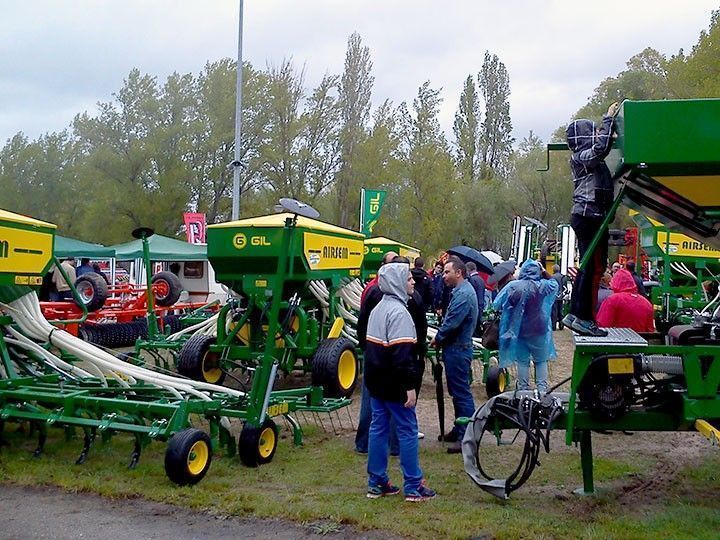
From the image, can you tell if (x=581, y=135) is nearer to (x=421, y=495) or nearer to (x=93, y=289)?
(x=421, y=495)

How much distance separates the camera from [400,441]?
18.4ft

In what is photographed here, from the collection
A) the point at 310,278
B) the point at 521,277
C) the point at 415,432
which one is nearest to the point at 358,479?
the point at 415,432

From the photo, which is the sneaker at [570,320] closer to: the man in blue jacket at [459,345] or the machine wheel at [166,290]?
the man in blue jacket at [459,345]

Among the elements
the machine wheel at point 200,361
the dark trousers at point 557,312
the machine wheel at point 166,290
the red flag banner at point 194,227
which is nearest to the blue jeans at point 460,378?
the machine wheel at point 200,361

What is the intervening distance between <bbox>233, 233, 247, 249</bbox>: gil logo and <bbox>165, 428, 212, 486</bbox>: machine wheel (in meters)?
3.68

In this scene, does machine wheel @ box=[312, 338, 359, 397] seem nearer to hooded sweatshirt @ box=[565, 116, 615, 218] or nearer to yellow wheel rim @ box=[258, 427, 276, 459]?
yellow wheel rim @ box=[258, 427, 276, 459]

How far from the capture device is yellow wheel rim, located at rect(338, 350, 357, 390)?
9367 mm

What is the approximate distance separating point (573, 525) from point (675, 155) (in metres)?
2.45

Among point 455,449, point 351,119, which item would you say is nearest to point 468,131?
point 351,119

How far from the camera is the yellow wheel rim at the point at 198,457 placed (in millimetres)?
5840

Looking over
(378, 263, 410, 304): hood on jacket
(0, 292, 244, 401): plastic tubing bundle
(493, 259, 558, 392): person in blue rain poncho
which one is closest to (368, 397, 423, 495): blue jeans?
(378, 263, 410, 304): hood on jacket

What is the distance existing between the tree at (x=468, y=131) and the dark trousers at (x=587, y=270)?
3780 centimetres

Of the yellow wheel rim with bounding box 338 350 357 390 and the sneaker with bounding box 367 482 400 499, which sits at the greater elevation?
the yellow wheel rim with bounding box 338 350 357 390

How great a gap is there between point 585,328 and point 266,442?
2900 mm
